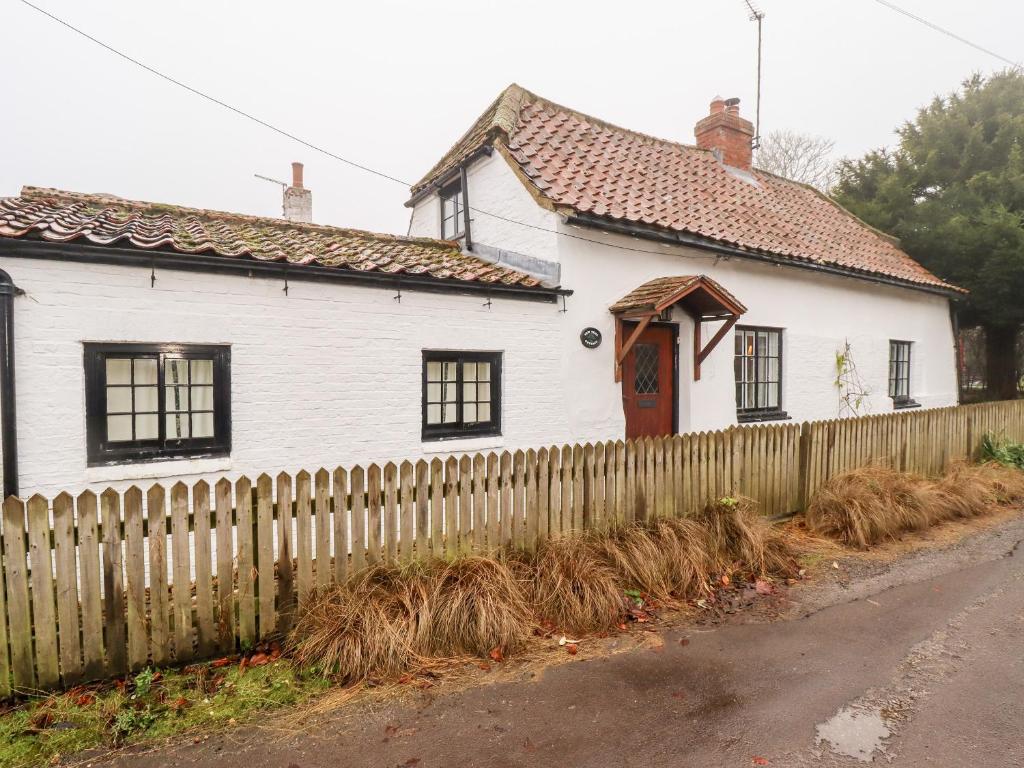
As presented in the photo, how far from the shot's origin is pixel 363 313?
6254 millimetres

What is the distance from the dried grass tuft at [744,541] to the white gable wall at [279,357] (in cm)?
246

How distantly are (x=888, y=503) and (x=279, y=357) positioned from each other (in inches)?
288

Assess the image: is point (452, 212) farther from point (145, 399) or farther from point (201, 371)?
point (145, 399)

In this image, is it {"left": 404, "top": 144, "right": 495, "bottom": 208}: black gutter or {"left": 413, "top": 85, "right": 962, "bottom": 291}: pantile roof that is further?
{"left": 404, "top": 144, "right": 495, "bottom": 208}: black gutter

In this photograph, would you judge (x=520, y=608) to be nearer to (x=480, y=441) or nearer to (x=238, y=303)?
(x=480, y=441)

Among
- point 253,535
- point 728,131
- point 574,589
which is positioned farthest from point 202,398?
point 728,131

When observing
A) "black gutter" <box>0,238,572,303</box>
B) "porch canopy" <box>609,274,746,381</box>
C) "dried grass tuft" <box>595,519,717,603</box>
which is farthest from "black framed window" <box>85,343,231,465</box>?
"porch canopy" <box>609,274,746,381</box>

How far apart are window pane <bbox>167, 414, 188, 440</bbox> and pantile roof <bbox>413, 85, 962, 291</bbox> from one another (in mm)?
5071

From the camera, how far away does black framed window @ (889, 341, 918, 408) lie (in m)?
12.0

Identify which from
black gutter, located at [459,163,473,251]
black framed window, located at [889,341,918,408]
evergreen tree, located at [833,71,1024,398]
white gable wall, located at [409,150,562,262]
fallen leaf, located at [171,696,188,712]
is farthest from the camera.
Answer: evergreen tree, located at [833,71,1024,398]

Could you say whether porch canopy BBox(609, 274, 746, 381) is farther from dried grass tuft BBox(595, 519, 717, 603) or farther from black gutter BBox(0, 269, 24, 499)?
black gutter BBox(0, 269, 24, 499)

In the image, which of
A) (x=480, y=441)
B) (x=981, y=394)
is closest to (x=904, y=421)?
(x=480, y=441)

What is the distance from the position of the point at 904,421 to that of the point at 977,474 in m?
1.33

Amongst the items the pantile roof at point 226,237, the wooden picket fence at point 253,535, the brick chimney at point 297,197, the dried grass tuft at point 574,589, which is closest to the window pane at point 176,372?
the pantile roof at point 226,237
